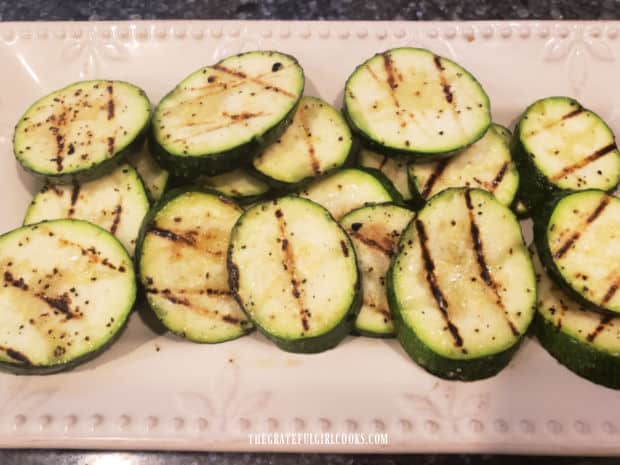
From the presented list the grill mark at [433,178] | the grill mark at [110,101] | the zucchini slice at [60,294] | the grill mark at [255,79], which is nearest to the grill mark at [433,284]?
the grill mark at [433,178]

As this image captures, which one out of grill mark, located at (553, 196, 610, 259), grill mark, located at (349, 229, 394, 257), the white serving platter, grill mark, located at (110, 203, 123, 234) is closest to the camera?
the white serving platter

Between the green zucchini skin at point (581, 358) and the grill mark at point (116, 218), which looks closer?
the green zucchini skin at point (581, 358)

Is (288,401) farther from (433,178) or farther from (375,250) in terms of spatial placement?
(433,178)

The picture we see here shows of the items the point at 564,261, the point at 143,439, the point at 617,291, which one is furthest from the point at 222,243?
the point at 617,291

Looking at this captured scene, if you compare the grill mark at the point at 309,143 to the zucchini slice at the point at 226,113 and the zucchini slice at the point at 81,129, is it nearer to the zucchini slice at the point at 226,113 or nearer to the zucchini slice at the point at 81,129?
the zucchini slice at the point at 226,113

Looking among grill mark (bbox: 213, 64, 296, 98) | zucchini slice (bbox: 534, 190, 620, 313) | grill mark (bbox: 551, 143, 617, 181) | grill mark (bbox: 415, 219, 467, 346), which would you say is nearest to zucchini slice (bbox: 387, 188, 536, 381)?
grill mark (bbox: 415, 219, 467, 346)

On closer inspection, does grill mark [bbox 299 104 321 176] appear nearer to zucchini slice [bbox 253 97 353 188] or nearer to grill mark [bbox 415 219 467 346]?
zucchini slice [bbox 253 97 353 188]
